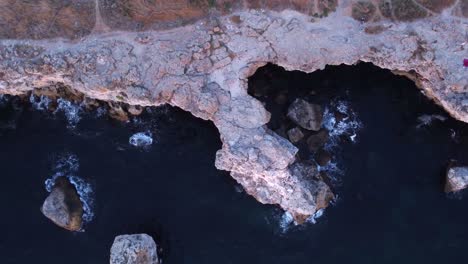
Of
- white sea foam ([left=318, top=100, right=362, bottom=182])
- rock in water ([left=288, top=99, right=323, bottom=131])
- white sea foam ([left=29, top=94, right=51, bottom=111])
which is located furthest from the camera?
white sea foam ([left=29, top=94, right=51, bottom=111])

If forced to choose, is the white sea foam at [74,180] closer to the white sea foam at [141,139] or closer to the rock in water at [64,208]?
the rock in water at [64,208]

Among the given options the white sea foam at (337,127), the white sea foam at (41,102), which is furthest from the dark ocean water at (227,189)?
the white sea foam at (337,127)

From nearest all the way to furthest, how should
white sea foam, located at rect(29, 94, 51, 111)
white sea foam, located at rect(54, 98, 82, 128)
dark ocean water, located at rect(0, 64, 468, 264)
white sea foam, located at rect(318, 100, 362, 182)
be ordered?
1. dark ocean water, located at rect(0, 64, 468, 264)
2. white sea foam, located at rect(318, 100, 362, 182)
3. white sea foam, located at rect(54, 98, 82, 128)
4. white sea foam, located at rect(29, 94, 51, 111)

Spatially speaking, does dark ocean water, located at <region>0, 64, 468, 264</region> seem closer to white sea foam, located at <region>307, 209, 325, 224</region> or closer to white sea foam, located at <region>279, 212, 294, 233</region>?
white sea foam, located at <region>279, 212, 294, 233</region>

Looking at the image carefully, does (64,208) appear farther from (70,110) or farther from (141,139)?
(70,110)

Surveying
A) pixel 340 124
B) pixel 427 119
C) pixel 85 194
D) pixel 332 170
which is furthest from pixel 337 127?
pixel 85 194

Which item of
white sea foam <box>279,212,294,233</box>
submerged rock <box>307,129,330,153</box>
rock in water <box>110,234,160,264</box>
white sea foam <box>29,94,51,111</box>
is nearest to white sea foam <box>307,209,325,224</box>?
white sea foam <box>279,212,294,233</box>
